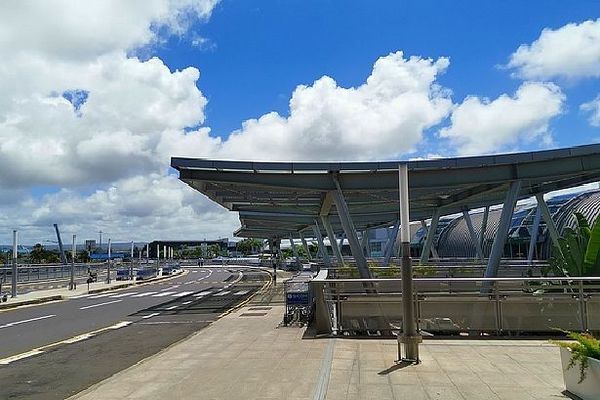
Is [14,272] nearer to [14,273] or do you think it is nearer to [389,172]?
[14,273]

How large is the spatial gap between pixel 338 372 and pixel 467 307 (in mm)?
4434

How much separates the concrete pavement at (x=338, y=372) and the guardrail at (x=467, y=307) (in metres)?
0.69

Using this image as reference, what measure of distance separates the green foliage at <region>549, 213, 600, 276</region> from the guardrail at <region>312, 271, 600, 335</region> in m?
3.57

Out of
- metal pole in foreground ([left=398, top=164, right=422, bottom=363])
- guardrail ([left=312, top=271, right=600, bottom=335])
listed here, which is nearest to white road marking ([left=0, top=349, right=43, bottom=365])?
guardrail ([left=312, top=271, right=600, bottom=335])

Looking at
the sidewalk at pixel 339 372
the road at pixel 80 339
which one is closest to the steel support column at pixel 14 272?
the road at pixel 80 339

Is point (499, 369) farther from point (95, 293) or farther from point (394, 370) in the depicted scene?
point (95, 293)

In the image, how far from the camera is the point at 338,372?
8031 mm

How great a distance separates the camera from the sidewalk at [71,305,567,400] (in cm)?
699

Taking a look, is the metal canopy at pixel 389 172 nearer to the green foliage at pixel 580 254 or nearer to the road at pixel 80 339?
the green foliage at pixel 580 254

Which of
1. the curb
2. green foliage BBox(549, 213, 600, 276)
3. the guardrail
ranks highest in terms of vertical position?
green foliage BBox(549, 213, 600, 276)

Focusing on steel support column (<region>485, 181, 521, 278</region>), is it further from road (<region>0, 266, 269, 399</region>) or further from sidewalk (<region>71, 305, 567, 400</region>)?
sidewalk (<region>71, 305, 567, 400</region>)

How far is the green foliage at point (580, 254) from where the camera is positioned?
49.6 ft

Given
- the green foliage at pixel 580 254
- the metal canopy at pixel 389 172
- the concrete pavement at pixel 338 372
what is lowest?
the concrete pavement at pixel 338 372

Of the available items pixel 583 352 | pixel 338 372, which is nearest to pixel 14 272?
pixel 338 372
